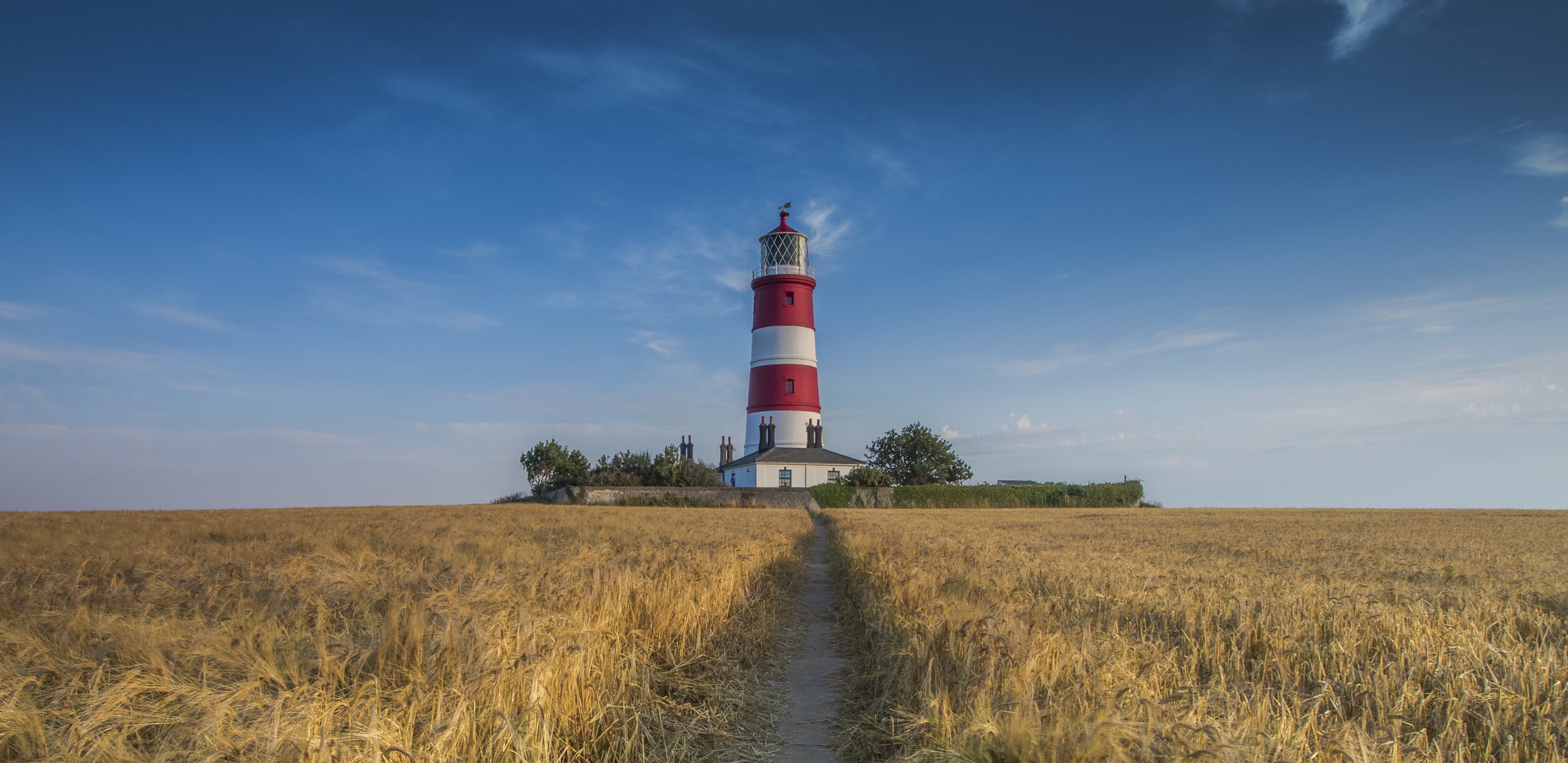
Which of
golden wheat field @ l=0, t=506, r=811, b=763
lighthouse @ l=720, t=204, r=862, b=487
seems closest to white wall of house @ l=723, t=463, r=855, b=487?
lighthouse @ l=720, t=204, r=862, b=487

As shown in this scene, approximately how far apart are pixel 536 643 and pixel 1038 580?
5.80 metres

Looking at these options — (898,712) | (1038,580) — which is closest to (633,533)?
(1038,580)

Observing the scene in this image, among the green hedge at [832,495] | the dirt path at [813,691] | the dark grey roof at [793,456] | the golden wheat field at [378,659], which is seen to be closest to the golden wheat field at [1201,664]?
the dirt path at [813,691]

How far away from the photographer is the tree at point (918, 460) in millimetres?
70062

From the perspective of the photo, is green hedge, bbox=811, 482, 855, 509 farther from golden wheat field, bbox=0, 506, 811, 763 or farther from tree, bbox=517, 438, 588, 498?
golden wheat field, bbox=0, 506, 811, 763

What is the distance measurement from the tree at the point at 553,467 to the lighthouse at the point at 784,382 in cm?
1272

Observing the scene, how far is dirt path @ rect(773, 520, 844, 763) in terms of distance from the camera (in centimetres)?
570

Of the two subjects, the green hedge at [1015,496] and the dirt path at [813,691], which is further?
the green hedge at [1015,496]

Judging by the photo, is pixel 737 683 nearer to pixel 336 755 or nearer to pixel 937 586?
pixel 937 586

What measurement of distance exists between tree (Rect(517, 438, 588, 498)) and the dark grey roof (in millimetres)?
12624

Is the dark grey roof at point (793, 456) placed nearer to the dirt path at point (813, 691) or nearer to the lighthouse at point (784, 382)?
the lighthouse at point (784, 382)

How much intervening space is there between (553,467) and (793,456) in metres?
21.0

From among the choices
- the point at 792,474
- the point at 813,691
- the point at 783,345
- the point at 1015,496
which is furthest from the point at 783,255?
the point at 813,691

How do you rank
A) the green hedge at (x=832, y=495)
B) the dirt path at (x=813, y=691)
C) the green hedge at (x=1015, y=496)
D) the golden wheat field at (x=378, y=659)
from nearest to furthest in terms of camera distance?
1. the golden wheat field at (x=378, y=659)
2. the dirt path at (x=813, y=691)
3. the green hedge at (x=832, y=495)
4. the green hedge at (x=1015, y=496)
